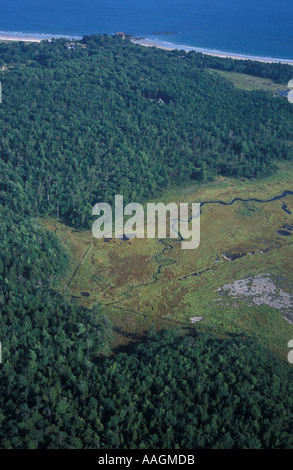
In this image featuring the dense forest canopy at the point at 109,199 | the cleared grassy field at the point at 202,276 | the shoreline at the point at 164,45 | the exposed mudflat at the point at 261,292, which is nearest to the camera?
the dense forest canopy at the point at 109,199

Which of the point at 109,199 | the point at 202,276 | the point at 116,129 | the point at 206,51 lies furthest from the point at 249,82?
the point at 202,276

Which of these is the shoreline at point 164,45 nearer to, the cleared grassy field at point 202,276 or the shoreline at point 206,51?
the shoreline at point 206,51

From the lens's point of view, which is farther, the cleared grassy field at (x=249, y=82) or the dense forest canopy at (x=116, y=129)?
the cleared grassy field at (x=249, y=82)

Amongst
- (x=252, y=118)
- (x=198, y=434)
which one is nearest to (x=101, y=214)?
(x=198, y=434)

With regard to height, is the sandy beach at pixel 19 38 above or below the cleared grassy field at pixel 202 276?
above

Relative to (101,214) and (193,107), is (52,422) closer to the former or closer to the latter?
(101,214)

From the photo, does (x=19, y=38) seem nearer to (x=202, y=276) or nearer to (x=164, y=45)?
(x=164, y=45)

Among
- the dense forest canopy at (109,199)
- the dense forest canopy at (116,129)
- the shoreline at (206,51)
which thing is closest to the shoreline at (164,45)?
the shoreline at (206,51)
